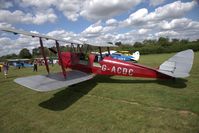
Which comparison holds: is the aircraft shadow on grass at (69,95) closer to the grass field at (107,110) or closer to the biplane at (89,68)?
the grass field at (107,110)

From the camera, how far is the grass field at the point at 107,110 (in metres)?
4.64

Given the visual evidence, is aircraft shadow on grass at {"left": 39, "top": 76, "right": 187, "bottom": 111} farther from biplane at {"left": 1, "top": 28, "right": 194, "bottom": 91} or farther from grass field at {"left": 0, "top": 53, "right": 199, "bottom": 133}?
biplane at {"left": 1, "top": 28, "right": 194, "bottom": 91}

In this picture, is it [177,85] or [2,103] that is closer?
[2,103]

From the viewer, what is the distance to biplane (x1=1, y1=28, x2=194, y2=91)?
704 centimetres

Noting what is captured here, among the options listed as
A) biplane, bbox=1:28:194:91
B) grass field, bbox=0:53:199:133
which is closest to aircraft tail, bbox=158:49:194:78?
biplane, bbox=1:28:194:91

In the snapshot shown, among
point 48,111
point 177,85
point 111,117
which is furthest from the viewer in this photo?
point 177,85

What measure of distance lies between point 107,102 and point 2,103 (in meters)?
4.69

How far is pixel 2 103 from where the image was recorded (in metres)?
7.55

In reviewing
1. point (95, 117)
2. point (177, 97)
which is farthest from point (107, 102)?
point (177, 97)

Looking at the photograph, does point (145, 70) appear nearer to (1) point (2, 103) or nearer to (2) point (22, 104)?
(2) point (22, 104)

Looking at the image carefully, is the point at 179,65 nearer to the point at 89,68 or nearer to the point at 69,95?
the point at 89,68

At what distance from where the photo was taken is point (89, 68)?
32.7ft

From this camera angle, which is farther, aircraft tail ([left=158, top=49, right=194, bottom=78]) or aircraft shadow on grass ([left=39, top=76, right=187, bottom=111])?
aircraft tail ([left=158, top=49, right=194, bottom=78])

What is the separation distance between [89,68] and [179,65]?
4757 mm
